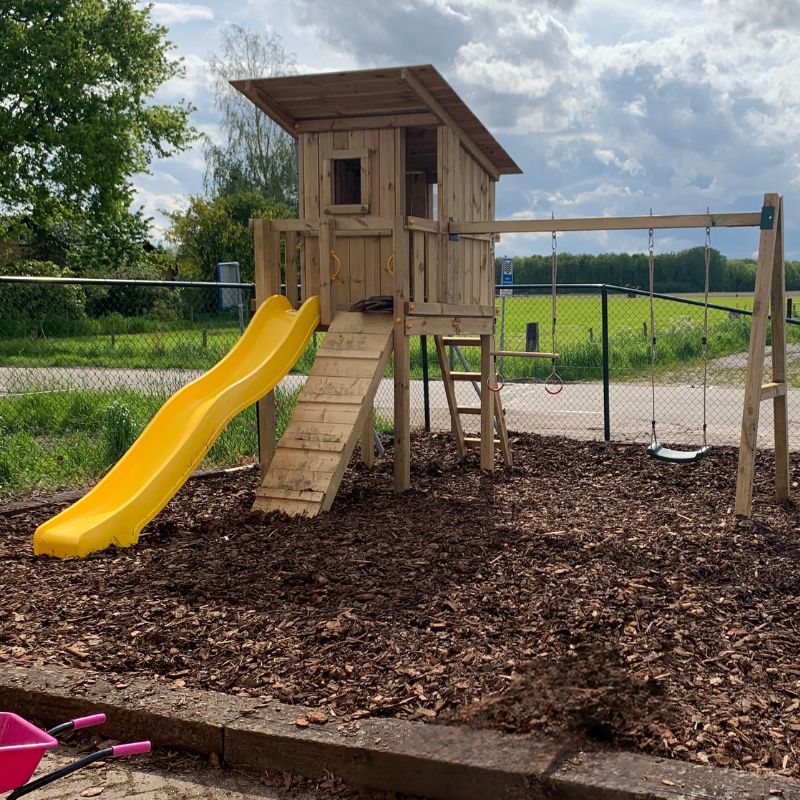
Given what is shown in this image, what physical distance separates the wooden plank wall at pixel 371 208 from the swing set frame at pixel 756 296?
83cm

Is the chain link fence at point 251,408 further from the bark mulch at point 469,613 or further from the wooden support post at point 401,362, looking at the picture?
the wooden support post at point 401,362

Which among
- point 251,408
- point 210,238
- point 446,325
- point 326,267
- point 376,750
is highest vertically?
point 210,238

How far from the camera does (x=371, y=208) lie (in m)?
8.46

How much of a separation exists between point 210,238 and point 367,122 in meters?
27.6

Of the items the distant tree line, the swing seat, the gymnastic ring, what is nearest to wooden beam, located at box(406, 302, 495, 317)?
the gymnastic ring

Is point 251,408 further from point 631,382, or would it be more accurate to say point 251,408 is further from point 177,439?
point 631,382

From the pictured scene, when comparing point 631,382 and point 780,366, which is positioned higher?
point 780,366

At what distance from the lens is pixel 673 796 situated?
2.99 meters

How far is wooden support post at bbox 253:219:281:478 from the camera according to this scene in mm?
7961

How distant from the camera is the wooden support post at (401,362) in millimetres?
7477

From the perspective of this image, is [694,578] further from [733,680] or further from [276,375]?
[276,375]

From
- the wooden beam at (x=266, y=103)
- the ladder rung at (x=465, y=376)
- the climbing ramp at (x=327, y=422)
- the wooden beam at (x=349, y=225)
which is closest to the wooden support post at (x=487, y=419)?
the ladder rung at (x=465, y=376)

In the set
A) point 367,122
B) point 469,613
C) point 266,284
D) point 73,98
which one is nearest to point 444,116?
point 367,122

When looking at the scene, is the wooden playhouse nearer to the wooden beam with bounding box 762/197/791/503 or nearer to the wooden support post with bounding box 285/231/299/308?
the wooden support post with bounding box 285/231/299/308
